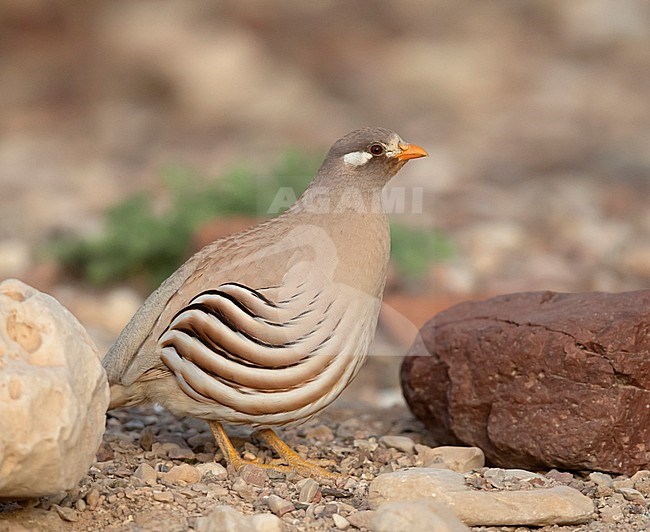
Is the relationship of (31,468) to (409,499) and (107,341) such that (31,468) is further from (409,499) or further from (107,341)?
(107,341)

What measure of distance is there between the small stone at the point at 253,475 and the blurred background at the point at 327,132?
4.77m

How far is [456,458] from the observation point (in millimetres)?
7145

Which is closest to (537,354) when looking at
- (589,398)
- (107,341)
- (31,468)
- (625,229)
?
(589,398)

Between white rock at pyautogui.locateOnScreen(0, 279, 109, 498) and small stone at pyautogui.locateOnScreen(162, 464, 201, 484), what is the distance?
1145 millimetres

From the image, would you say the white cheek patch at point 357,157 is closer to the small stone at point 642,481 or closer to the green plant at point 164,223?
the small stone at point 642,481

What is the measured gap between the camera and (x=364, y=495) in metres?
6.47

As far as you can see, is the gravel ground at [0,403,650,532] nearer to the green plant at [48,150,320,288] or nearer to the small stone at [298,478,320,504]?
the small stone at [298,478,320,504]

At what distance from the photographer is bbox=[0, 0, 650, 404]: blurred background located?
13.9m

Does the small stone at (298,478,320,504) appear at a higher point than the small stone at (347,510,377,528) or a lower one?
lower

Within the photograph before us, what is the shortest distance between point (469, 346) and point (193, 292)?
1.94m

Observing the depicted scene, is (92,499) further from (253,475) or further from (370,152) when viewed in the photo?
(370,152)

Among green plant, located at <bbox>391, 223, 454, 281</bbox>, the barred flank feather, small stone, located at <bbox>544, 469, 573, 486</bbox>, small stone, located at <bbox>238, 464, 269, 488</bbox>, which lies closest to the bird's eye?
the barred flank feather

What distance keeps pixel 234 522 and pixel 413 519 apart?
0.89 metres

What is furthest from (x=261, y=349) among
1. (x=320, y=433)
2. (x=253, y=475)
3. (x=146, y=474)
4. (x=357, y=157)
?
(x=320, y=433)
